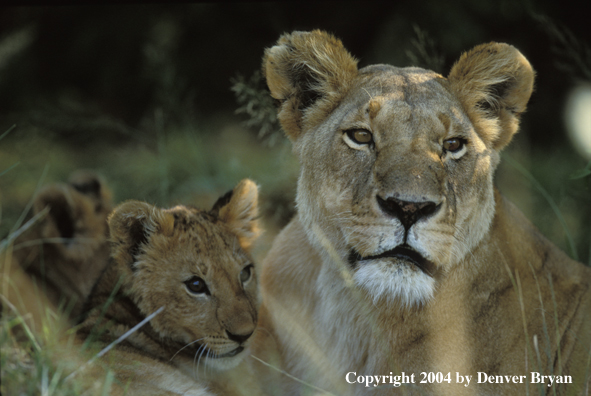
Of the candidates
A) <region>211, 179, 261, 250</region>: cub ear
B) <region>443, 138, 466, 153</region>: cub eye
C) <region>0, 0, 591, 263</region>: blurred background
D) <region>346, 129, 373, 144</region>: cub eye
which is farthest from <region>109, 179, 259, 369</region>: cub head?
<region>0, 0, 591, 263</region>: blurred background

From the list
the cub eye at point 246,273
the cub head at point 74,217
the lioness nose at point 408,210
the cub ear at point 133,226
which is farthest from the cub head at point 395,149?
the cub head at point 74,217

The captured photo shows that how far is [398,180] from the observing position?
1.87 metres

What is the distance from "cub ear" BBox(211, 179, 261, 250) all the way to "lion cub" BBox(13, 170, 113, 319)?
3.35 feet

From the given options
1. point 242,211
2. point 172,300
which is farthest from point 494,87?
point 172,300

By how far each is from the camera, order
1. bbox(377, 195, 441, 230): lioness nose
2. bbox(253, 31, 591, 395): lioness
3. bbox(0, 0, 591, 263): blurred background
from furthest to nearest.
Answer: bbox(0, 0, 591, 263): blurred background < bbox(253, 31, 591, 395): lioness < bbox(377, 195, 441, 230): lioness nose

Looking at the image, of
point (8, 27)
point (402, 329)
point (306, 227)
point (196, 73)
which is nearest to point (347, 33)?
point (196, 73)

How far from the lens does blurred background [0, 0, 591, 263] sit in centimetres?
398

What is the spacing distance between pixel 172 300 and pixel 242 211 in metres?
0.52

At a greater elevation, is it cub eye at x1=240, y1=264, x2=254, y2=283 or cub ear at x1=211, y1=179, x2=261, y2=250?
cub ear at x1=211, y1=179, x2=261, y2=250

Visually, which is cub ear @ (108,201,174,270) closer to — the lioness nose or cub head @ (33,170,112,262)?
the lioness nose

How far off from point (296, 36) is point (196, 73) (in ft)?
11.5

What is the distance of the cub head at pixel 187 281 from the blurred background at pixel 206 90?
46.2 inches

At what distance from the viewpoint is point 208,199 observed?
167 inches

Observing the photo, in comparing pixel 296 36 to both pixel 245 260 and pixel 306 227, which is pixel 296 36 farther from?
pixel 245 260
